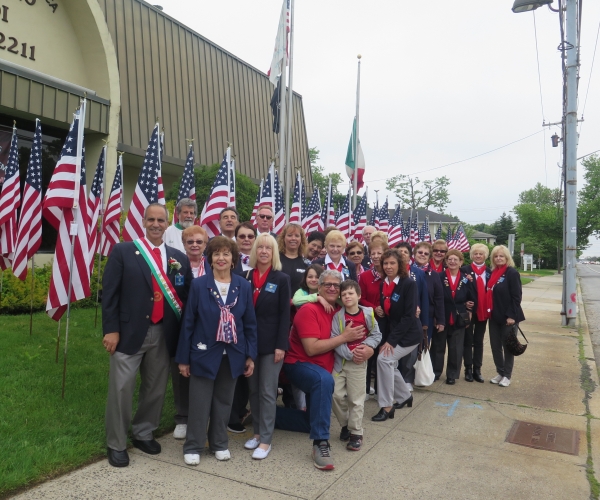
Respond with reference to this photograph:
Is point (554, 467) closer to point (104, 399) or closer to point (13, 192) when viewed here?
point (104, 399)

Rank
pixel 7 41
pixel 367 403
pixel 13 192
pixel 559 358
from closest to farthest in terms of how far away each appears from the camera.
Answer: pixel 367 403, pixel 13 192, pixel 559 358, pixel 7 41

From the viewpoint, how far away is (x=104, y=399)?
544cm

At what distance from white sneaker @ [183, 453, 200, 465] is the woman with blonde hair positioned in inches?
97.5

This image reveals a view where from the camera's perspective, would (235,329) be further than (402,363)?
No

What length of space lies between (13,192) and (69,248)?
11.3ft

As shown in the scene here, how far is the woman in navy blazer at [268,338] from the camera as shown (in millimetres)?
4531

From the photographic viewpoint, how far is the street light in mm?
12070

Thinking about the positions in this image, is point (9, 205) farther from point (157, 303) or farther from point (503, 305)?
point (503, 305)

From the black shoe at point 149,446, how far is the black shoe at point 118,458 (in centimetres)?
24

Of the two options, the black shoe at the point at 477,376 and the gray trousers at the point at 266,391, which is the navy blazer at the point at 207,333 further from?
the black shoe at the point at 477,376

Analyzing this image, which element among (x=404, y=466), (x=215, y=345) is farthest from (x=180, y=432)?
(x=404, y=466)

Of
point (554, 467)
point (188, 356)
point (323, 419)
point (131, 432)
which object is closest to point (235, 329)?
point (188, 356)

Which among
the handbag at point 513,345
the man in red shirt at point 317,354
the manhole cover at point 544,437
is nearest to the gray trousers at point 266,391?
the man in red shirt at point 317,354

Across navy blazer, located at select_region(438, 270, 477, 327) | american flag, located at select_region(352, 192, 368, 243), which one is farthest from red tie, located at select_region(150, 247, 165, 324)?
american flag, located at select_region(352, 192, 368, 243)
